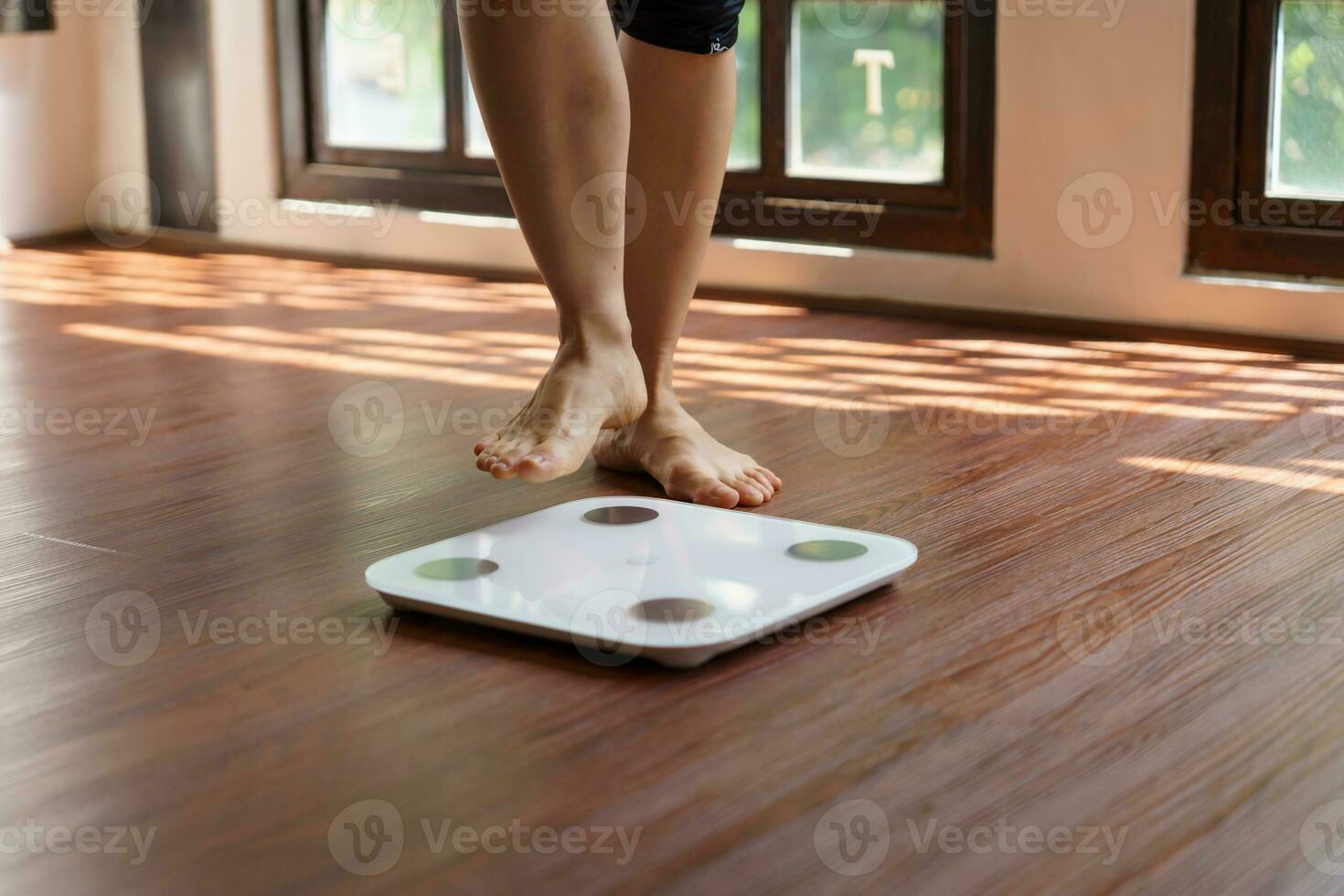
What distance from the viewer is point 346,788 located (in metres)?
0.91

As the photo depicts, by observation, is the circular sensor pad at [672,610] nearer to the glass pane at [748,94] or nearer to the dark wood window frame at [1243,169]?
the dark wood window frame at [1243,169]

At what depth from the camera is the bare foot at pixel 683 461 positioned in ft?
4.90

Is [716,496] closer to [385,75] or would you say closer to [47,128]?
[385,75]

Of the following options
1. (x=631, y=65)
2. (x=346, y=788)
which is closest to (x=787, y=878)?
(x=346, y=788)

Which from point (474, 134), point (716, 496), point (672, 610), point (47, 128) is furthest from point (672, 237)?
point (47, 128)

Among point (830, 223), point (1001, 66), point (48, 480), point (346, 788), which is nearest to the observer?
point (346, 788)

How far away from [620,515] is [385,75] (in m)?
2.22

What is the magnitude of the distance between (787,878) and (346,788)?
0.90 ft

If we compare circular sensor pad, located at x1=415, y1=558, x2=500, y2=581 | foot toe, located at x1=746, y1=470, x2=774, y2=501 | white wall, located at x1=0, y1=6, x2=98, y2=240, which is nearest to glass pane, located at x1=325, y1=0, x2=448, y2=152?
white wall, located at x1=0, y1=6, x2=98, y2=240

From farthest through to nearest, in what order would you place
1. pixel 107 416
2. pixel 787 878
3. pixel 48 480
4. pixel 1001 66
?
pixel 1001 66 → pixel 107 416 → pixel 48 480 → pixel 787 878

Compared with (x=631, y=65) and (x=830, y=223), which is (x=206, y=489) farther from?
(x=830, y=223)

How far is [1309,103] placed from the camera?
228cm

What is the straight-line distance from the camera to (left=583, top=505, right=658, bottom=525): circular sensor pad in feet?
4.54

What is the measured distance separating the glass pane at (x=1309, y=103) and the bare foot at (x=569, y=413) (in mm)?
1324
